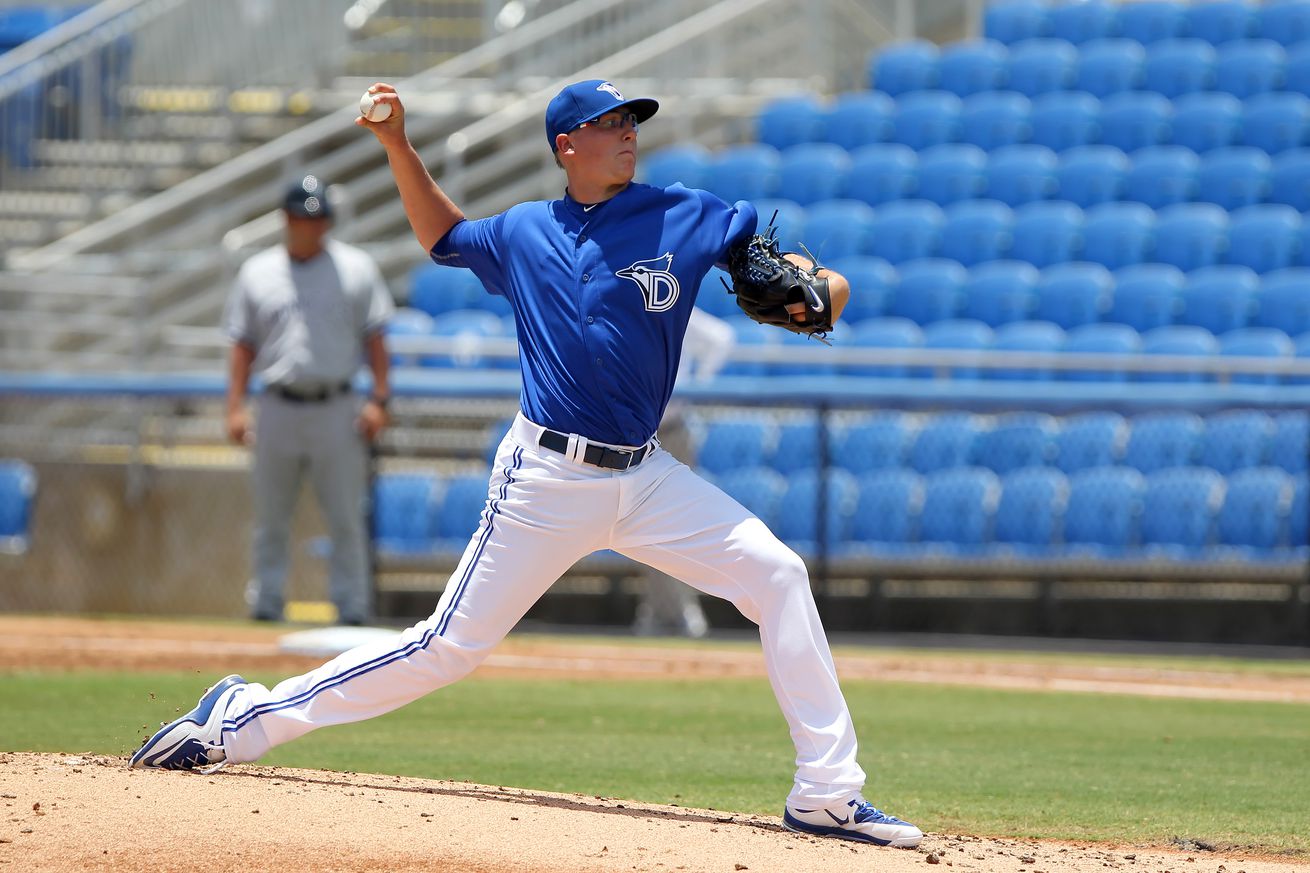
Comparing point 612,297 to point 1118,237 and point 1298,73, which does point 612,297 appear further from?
point 1298,73

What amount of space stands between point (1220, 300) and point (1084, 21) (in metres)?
4.23

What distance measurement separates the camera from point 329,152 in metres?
16.3

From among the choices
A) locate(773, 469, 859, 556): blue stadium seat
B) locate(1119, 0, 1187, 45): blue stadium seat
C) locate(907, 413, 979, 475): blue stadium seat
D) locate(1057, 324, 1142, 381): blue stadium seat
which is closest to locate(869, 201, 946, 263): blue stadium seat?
locate(1057, 324, 1142, 381): blue stadium seat

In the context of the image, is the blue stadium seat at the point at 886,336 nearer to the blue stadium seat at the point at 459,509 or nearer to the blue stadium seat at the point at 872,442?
the blue stadium seat at the point at 872,442

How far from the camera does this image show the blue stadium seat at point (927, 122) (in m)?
15.0

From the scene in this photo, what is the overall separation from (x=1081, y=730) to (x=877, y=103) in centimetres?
920

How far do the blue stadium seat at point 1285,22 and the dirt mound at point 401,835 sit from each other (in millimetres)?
12078

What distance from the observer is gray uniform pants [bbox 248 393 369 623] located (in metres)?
10.1

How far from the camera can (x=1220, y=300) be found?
12602 mm

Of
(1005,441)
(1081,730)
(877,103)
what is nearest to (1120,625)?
(1005,441)

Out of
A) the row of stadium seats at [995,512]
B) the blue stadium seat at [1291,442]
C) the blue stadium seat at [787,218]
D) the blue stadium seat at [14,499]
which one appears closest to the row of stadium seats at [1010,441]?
the blue stadium seat at [1291,442]

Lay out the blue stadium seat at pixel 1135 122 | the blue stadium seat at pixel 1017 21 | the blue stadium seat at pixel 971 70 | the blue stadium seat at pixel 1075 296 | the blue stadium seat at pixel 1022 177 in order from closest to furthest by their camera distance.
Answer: the blue stadium seat at pixel 1075 296 < the blue stadium seat at pixel 1022 177 < the blue stadium seat at pixel 1135 122 < the blue stadium seat at pixel 971 70 < the blue stadium seat at pixel 1017 21

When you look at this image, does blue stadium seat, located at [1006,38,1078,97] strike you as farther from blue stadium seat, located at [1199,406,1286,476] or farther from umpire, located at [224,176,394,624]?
umpire, located at [224,176,394,624]

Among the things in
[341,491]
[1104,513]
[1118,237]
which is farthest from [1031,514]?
[341,491]
